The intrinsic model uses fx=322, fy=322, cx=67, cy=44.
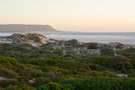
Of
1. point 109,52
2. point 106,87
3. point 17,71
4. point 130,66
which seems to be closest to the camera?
point 106,87

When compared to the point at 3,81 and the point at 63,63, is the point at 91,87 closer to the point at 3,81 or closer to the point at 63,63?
the point at 3,81

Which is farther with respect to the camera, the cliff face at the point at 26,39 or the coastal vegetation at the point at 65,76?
the cliff face at the point at 26,39

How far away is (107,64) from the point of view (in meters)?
20.8

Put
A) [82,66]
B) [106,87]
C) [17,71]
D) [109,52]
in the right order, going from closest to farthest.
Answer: [106,87] < [17,71] < [82,66] < [109,52]

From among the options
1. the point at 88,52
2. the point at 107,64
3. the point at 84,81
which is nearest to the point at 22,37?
the point at 88,52

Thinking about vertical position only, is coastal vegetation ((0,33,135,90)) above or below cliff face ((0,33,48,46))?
above

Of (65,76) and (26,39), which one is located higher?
(65,76)

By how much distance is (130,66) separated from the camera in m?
20.2

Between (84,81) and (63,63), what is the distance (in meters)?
7.68

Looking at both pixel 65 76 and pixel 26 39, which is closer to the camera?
pixel 65 76

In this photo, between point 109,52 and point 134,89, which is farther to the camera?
point 109,52

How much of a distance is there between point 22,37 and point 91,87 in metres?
47.4

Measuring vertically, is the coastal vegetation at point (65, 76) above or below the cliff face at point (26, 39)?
above

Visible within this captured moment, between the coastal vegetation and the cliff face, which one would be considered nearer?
the coastal vegetation
